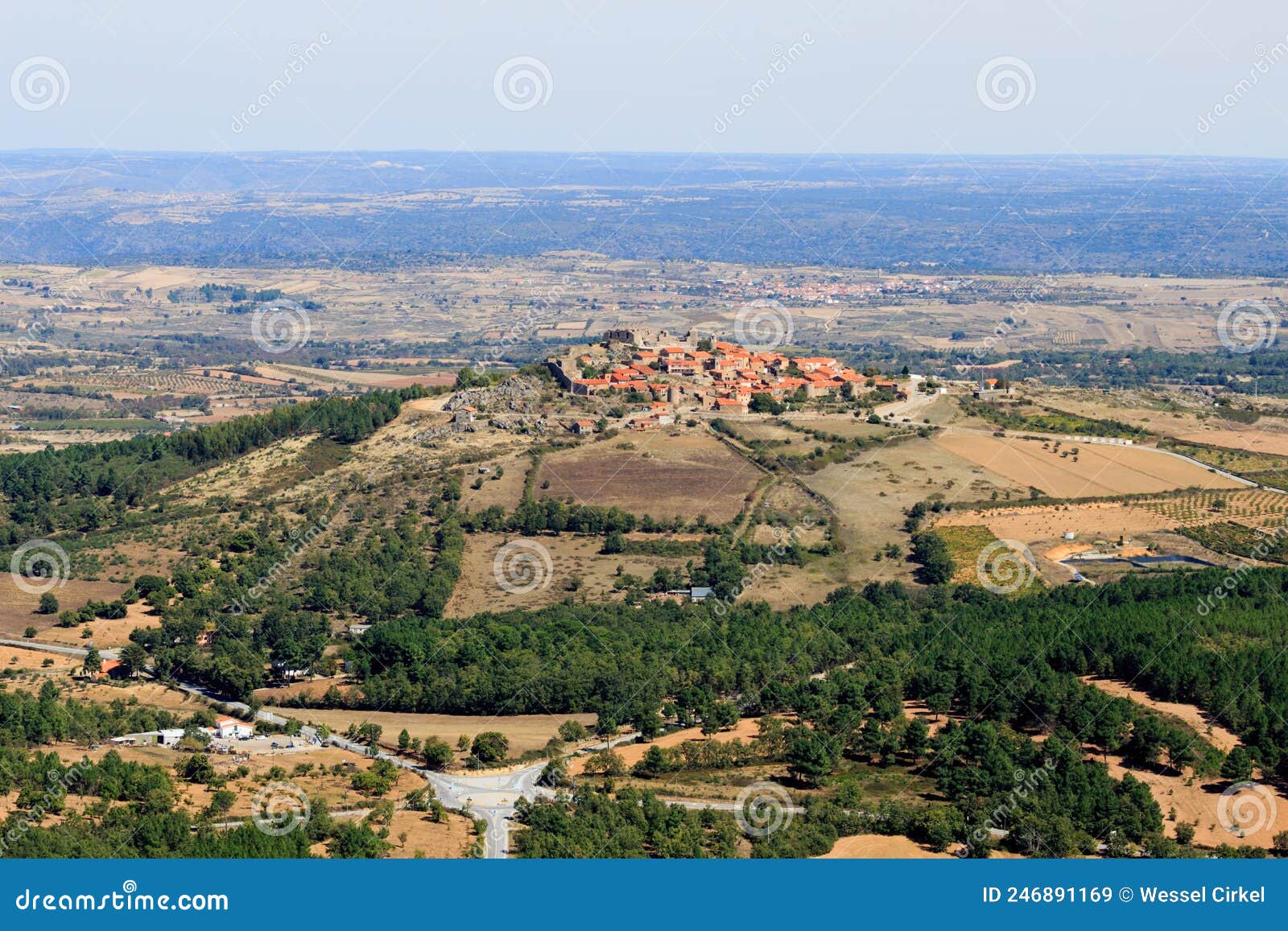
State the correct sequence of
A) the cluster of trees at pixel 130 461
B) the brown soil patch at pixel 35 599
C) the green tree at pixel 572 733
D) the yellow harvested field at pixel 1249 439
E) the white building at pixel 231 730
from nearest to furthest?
the green tree at pixel 572 733 < the white building at pixel 231 730 < the brown soil patch at pixel 35 599 < the cluster of trees at pixel 130 461 < the yellow harvested field at pixel 1249 439

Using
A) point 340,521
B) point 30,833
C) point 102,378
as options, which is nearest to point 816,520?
point 340,521

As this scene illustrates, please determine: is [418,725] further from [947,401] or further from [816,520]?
[947,401]

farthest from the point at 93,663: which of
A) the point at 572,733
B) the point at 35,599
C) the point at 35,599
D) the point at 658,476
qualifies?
the point at 658,476

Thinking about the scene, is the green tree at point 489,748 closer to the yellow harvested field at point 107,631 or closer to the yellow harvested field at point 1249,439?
the yellow harvested field at point 107,631

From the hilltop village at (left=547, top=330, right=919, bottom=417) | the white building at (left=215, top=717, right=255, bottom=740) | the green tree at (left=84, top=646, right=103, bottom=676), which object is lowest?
the white building at (left=215, top=717, right=255, bottom=740)

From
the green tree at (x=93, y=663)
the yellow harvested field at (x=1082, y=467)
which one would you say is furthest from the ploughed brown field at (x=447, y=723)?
the yellow harvested field at (x=1082, y=467)

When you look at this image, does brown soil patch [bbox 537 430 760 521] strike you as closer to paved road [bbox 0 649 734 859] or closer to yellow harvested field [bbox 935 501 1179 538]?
yellow harvested field [bbox 935 501 1179 538]

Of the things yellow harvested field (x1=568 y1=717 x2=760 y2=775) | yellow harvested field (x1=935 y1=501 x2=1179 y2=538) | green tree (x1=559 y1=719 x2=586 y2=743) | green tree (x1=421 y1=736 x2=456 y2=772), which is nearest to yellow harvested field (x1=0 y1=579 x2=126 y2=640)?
green tree (x1=421 y1=736 x2=456 y2=772)

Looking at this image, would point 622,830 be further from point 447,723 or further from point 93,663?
point 93,663
